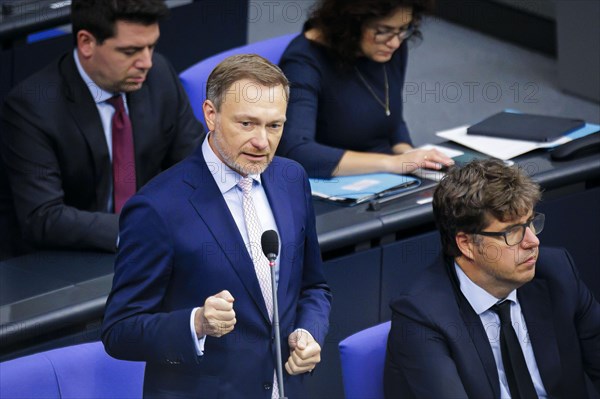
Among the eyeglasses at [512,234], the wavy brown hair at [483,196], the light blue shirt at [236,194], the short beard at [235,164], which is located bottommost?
the eyeglasses at [512,234]

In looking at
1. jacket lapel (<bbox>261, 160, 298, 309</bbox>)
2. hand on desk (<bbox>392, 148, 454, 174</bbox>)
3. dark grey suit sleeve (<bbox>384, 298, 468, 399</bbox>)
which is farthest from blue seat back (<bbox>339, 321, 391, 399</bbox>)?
hand on desk (<bbox>392, 148, 454, 174</bbox>)

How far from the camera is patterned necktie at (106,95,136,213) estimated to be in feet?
11.8

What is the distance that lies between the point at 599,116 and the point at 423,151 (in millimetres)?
2481

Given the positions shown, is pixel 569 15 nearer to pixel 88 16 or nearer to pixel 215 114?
pixel 88 16

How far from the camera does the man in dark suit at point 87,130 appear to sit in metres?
3.40

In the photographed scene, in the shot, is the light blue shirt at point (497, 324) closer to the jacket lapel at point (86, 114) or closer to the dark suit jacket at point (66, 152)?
the dark suit jacket at point (66, 152)

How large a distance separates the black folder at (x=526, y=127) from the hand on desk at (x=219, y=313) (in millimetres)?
1946

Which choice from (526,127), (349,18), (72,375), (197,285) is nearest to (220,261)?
(197,285)

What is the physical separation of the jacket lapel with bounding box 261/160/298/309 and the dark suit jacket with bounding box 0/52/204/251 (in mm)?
909

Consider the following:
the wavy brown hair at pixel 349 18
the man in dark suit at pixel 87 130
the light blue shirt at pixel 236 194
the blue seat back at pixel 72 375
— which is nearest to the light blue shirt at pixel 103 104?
the man in dark suit at pixel 87 130

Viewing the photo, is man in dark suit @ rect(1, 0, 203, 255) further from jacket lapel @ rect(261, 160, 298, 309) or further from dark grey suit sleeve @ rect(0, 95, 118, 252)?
jacket lapel @ rect(261, 160, 298, 309)

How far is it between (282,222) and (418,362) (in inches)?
18.3

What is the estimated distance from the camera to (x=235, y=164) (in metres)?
2.43

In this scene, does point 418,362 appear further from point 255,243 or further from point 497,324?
point 255,243
